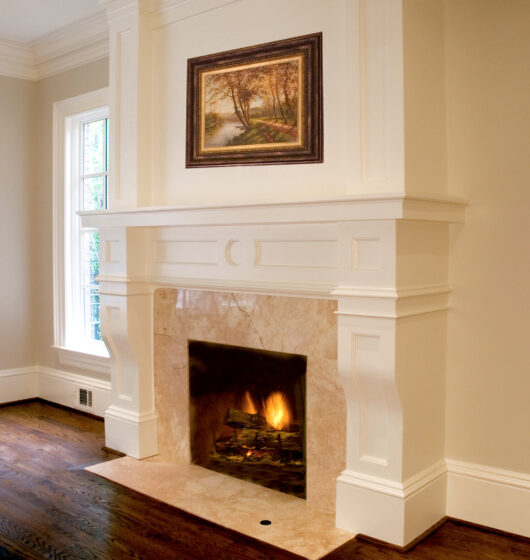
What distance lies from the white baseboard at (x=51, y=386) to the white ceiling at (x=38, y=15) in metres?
2.58

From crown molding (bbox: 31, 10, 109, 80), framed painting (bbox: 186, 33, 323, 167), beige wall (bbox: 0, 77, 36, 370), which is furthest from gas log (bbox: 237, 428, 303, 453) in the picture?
crown molding (bbox: 31, 10, 109, 80)

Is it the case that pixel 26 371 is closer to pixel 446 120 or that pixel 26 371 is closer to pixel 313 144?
pixel 313 144

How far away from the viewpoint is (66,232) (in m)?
5.13

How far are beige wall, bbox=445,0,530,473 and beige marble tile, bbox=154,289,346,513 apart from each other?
57 centimetres

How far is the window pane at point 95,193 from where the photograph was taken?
491cm

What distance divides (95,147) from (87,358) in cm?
161

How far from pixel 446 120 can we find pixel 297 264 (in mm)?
956

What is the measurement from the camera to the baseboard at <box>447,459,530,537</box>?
2.85 metres

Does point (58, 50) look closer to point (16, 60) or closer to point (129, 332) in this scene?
point (16, 60)

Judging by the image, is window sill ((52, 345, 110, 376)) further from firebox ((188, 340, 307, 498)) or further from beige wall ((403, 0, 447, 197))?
beige wall ((403, 0, 447, 197))

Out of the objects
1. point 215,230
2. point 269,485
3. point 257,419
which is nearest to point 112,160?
point 215,230

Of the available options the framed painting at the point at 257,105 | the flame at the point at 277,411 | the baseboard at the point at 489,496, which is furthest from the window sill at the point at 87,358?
the baseboard at the point at 489,496

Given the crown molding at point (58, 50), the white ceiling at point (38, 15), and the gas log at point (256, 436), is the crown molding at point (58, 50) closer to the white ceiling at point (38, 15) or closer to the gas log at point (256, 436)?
the white ceiling at point (38, 15)

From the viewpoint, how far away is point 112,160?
3895 millimetres
